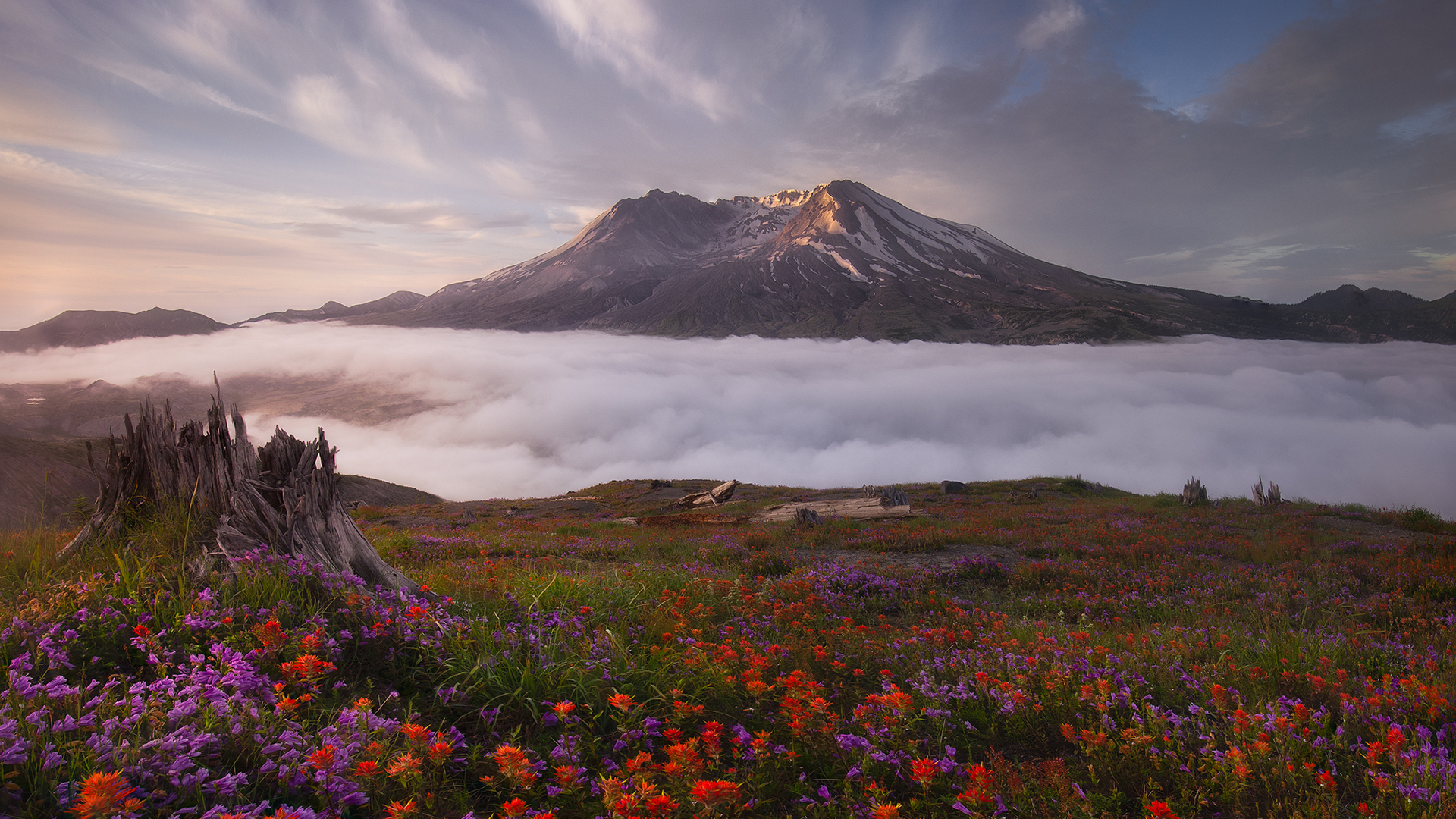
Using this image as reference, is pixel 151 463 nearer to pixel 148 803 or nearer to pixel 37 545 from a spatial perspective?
A: pixel 37 545

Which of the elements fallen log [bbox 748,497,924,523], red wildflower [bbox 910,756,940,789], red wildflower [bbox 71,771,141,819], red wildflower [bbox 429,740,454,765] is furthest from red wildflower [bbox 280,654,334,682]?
fallen log [bbox 748,497,924,523]

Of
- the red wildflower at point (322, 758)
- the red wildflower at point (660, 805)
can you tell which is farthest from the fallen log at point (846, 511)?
the red wildflower at point (322, 758)

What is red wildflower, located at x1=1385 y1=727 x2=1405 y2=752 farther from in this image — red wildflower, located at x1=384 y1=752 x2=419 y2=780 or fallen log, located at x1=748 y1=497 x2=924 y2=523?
fallen log, located at x1=748 y1=497 x2=924 y2=523

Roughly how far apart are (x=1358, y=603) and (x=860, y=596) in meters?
7.76

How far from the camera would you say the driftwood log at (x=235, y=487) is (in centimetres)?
558

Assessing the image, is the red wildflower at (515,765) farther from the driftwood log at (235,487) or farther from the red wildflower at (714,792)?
the driftwood log at (235,487)

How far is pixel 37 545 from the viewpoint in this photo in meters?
5.08

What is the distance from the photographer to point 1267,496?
23.5m

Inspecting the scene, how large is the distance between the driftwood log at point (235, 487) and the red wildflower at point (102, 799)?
3990 mm

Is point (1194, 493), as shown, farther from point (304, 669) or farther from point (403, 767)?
point (304, 669)

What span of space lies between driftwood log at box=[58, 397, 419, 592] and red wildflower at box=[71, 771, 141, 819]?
399cm

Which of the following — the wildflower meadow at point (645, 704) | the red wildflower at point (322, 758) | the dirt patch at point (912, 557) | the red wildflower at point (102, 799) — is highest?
the red wildflower at point (102, 799)

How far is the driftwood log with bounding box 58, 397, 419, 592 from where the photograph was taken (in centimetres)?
558

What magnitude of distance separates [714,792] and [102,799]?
2113 mm
